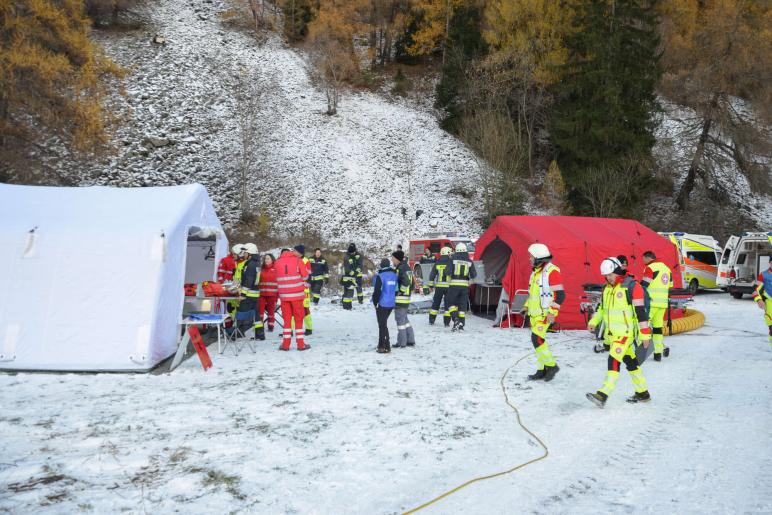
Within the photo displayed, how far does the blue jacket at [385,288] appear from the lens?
974 centimetres

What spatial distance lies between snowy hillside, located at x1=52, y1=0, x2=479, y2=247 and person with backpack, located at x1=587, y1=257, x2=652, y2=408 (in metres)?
21.4

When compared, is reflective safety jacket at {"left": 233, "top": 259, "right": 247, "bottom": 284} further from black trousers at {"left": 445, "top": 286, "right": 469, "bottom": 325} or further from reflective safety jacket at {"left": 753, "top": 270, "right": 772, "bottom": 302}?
reflective safety jacket at {"left": 753, "top": 270, "right": 772, "bottom": 302}

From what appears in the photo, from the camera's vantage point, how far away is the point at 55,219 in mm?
8930

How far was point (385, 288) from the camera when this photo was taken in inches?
384

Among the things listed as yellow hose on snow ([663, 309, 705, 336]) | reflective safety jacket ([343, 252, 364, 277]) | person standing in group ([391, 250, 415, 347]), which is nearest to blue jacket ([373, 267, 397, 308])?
person standing in group ([391, 250, 415, 347])

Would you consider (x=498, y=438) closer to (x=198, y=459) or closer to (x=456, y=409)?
(x=456, y=409)

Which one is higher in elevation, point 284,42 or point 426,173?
point 284,42

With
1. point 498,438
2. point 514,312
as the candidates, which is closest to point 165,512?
point 498,438

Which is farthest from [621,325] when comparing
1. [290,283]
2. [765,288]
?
[290,283]

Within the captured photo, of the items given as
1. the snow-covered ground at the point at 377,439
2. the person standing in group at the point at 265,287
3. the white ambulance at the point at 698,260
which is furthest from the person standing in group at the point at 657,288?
the white ambulance at the point at 698,260

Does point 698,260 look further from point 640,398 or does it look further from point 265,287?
point 265,287

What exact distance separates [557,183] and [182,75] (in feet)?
85.0

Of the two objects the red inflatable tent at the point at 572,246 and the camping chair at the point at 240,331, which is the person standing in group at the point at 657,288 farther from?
the camping chair at the point at 240,331

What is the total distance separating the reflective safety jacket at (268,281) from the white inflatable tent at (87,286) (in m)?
2.04
